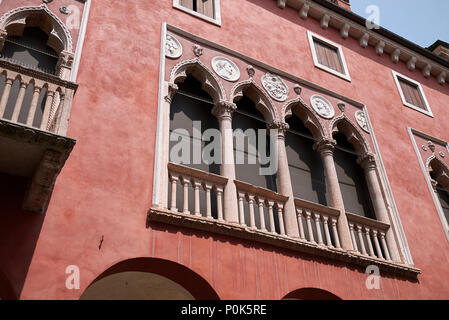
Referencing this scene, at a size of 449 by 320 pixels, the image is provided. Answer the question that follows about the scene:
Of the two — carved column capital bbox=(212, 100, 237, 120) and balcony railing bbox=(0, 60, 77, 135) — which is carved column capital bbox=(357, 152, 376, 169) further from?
balcony railing bbox=(0, 60, 77, 135)

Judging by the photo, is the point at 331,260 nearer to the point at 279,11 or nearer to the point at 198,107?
the point at 198,107

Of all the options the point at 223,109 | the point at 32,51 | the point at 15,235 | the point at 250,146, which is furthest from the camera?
the point at 250,146

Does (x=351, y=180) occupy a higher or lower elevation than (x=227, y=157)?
higher

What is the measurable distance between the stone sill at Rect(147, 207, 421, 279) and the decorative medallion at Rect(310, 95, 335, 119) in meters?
2.86

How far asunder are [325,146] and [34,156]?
17.0 ft

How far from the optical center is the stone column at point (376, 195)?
26.2ft

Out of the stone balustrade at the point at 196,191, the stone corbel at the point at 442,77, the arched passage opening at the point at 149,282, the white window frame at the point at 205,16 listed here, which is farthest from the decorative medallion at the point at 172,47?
the stone corbel at the point at 442,77

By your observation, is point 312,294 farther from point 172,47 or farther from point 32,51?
point 32,51

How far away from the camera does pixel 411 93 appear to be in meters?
11.6

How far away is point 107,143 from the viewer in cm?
624

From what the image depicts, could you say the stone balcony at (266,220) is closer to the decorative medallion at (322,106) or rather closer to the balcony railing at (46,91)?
the balcony railing at (46,91)

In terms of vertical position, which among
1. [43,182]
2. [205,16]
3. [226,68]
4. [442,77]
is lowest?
[43,182]


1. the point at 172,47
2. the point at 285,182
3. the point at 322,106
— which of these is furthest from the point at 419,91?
the point at 172,47

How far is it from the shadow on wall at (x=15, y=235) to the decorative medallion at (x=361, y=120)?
6.42 metres
